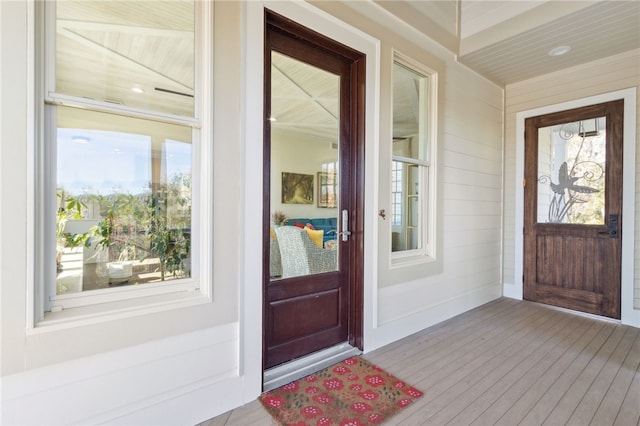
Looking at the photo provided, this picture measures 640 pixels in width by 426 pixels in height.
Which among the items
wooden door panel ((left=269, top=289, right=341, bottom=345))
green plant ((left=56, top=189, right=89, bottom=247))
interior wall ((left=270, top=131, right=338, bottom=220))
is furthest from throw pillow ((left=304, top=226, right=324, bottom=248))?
green plant ((left=56, top=189, right=89, bottom=247))

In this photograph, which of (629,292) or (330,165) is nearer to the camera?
(330,165)

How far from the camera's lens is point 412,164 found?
306cm

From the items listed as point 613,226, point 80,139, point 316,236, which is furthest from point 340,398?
point 613,226

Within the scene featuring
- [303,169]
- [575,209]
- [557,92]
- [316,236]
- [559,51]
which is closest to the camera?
[303,169]

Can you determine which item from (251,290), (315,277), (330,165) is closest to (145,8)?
(330,165)

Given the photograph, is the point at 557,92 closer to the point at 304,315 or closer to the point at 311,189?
the point at 311,189

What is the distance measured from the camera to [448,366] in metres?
2.32

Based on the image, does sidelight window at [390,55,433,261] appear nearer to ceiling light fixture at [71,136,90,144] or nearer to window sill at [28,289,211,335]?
window sill at [28,289,211,335]

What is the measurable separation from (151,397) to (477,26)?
440 cm

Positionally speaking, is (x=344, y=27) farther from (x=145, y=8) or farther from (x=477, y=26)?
(x=477, y=26)

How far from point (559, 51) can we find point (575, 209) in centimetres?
183

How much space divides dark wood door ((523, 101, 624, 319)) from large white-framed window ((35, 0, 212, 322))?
4.16 metres

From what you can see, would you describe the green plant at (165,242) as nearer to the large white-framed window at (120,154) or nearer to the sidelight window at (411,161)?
the large white-framed window at (120,154)

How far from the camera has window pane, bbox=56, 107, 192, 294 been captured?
1.47 m
